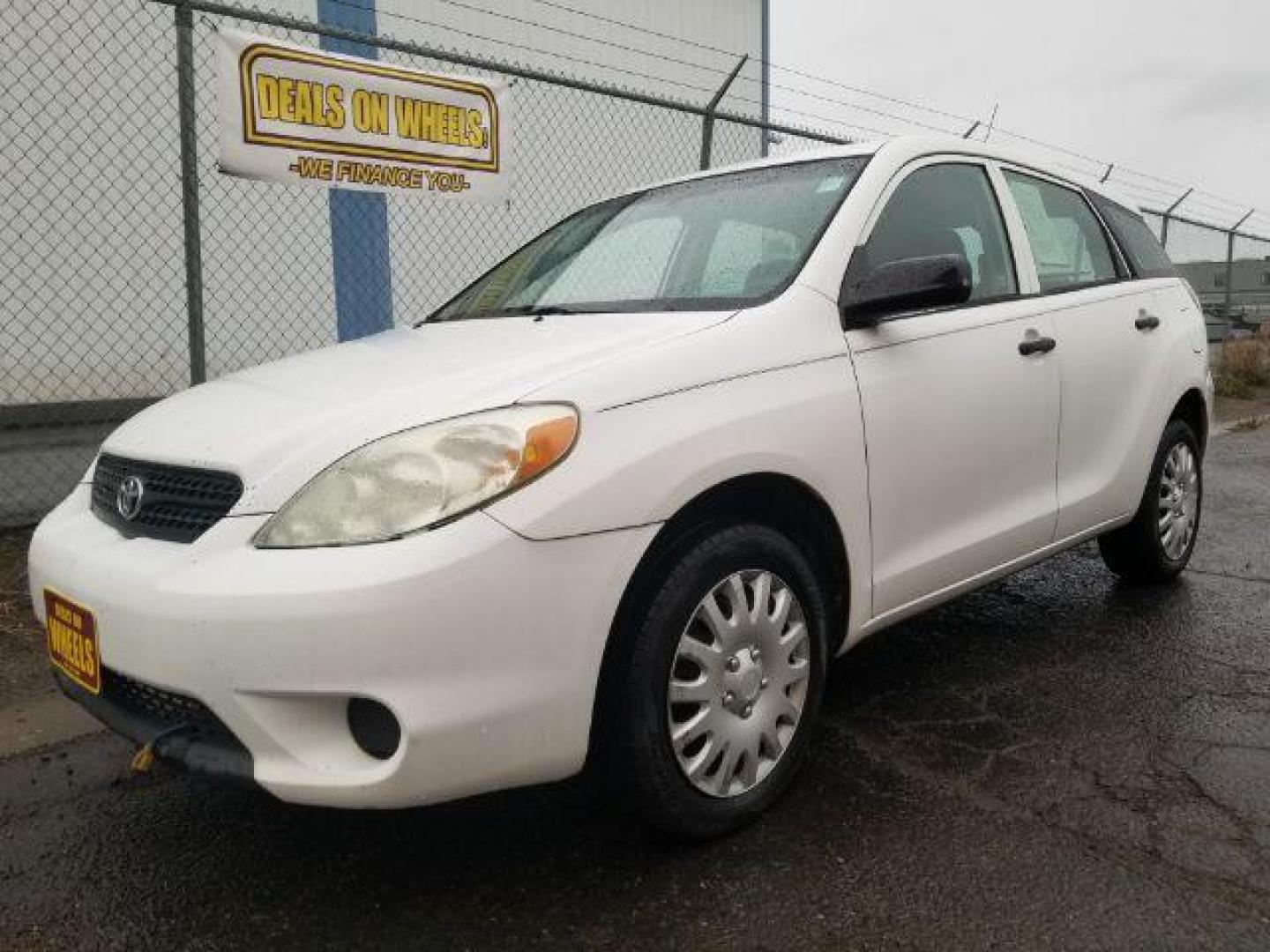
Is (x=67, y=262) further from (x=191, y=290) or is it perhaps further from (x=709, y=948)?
A: (x=709, y=948)

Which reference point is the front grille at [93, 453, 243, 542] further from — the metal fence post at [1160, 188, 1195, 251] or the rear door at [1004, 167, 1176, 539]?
the metal fence post at [1160, 188, 1195, 251]

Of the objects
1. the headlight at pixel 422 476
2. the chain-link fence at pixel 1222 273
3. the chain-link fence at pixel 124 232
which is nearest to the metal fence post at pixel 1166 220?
the chain-link fence at pixel 1222 273

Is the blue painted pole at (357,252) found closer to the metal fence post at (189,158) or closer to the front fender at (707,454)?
the metal fence post at (189,158)

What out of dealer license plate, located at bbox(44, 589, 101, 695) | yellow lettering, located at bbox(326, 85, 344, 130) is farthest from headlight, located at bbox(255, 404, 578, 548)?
yellow lettering, located at bbox(326, 85, 344, 130)

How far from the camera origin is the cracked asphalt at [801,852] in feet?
6.45

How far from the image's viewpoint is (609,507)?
1950 mm

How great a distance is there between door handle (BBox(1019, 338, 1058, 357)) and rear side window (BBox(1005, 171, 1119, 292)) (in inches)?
9.4

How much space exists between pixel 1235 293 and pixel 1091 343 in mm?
13777

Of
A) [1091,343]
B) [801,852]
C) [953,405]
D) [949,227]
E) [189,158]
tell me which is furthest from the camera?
[189,158]

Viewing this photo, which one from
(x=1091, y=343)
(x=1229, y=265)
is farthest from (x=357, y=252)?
(x=1229, y=265)

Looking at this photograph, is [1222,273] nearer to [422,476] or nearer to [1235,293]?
[1235,293]

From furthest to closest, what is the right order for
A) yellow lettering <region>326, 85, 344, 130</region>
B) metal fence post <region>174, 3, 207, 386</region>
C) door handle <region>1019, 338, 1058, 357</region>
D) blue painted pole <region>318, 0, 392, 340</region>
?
blue painted pole <region>318, 0, 392, 340</region> < yellow lettering <region>326, 85, 344, 130</region> < metal fence post <region>174, 3, 207, 386</region> < door handle <region>1019, 338, 1058, 357</region>

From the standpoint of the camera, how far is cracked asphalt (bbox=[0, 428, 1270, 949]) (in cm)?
197

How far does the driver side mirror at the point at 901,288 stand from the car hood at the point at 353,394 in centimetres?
37
